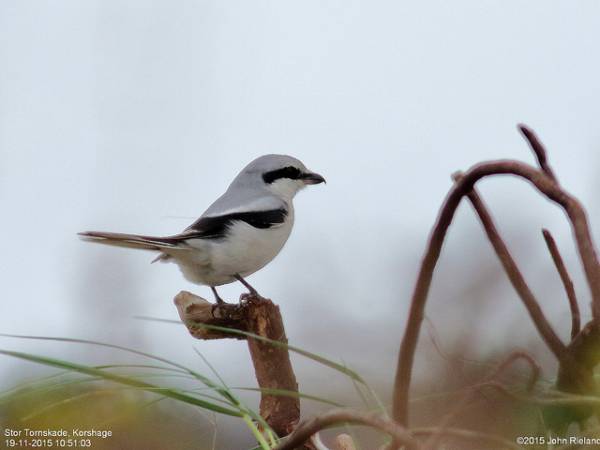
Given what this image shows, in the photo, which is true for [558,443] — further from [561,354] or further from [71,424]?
[71,424]

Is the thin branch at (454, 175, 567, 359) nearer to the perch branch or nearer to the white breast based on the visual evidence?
the perch branch

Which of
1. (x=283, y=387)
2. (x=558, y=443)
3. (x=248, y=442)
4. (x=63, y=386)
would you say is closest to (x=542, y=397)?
(x=558, y=443)

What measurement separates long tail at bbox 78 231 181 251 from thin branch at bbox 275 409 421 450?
67 cm

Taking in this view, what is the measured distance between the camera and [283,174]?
179cm

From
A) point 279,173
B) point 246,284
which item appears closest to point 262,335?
point 246,284

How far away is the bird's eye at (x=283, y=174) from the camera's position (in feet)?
5.78

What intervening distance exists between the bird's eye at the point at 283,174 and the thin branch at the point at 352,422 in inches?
54.6

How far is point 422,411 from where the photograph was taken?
44 cm

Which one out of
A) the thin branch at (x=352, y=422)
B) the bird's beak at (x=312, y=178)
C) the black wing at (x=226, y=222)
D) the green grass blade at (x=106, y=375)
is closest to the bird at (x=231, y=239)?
the black wing at (x=226, y=222)

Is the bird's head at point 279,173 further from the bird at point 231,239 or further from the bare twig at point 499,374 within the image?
the bare twig at point 499,374

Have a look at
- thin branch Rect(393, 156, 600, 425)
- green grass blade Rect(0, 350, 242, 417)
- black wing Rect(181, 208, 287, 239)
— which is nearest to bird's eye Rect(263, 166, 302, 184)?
black wing Rect(181, 208, 287, 239)

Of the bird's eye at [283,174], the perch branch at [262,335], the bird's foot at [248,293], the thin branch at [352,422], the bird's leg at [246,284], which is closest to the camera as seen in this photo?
the thin branch at [352,422]

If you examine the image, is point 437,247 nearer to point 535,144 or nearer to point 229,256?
point 535,144

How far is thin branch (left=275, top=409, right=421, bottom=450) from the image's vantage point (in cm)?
33
